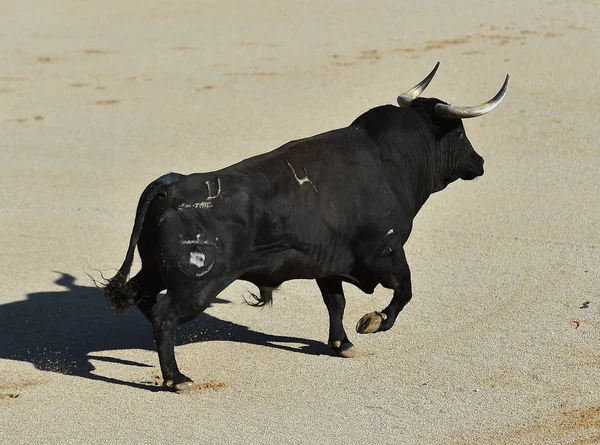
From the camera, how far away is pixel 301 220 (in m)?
7.91

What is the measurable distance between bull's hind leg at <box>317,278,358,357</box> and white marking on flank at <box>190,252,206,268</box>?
126cm

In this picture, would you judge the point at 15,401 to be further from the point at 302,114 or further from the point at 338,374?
the point at 302,114

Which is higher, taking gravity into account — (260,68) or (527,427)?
(260,68)

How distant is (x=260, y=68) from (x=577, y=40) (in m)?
4.88

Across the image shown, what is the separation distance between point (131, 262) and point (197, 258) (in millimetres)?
505

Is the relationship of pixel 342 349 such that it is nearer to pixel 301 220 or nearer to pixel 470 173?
pixel 301 220

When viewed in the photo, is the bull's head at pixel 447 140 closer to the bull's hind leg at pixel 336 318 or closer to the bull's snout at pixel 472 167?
the bull's snout at pixel 472 167

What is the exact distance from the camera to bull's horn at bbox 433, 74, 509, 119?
28.0 feet

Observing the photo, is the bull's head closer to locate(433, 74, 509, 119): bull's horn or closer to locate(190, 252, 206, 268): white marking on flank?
locate(433, 74, 509, 119): bull's horn

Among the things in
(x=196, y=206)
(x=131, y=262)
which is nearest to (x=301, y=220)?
(x=196, y=206)

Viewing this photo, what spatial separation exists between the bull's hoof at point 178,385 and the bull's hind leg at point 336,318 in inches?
46.5

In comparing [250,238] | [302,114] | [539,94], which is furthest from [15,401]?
[539,94]

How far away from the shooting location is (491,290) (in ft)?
31.8

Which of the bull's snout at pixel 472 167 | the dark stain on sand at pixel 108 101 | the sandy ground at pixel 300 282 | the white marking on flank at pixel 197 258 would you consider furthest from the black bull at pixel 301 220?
the dark stain on sand at pixel 108 101
